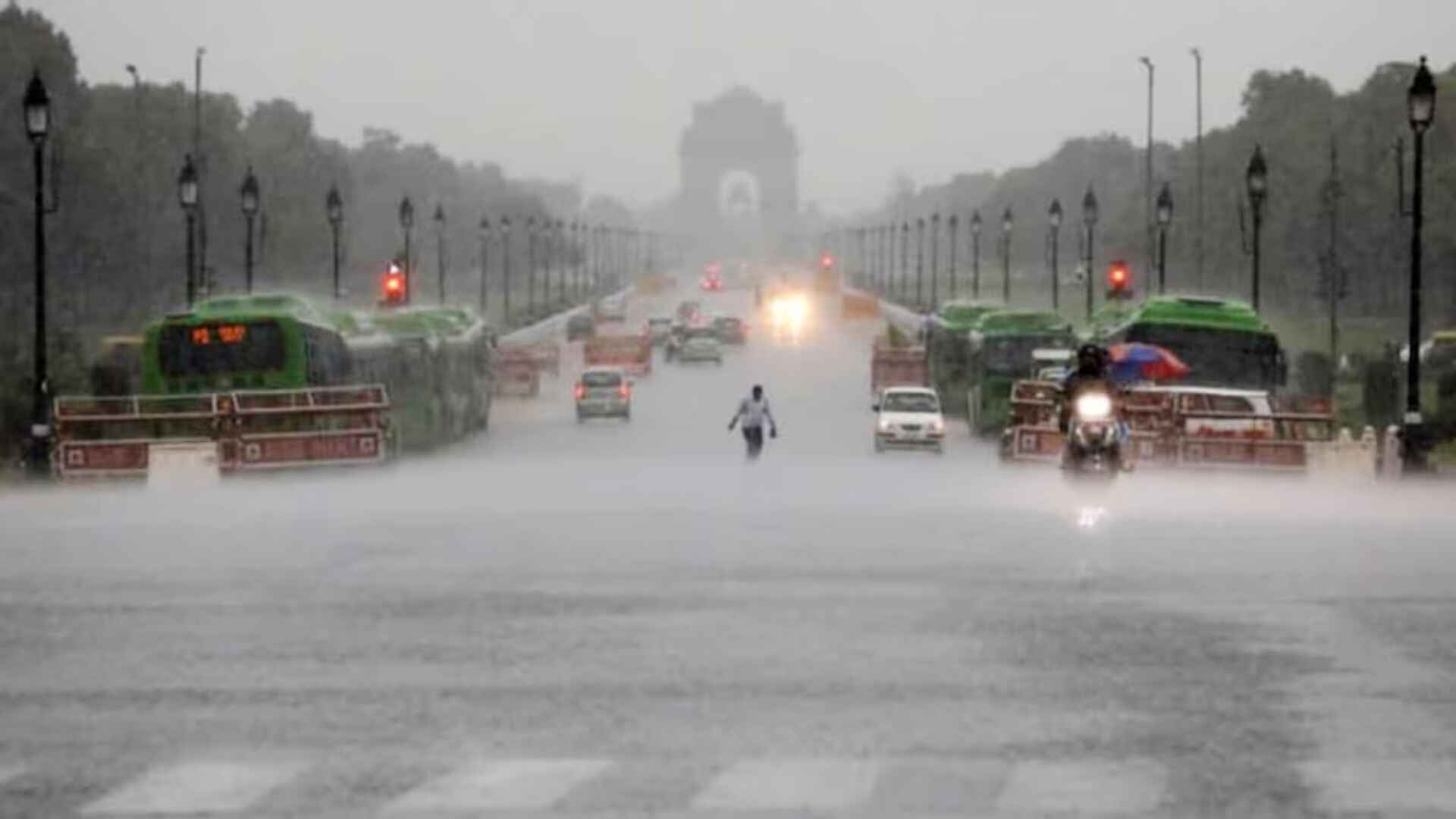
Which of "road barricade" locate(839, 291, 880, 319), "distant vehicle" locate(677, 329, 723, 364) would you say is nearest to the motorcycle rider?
"distant vehicle" locate(677, 329, 723, 364)

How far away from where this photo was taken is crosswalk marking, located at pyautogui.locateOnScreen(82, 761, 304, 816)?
484 inches

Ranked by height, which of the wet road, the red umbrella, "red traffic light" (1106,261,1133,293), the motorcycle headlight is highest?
"red traffic light" (1106,261,1133,293)

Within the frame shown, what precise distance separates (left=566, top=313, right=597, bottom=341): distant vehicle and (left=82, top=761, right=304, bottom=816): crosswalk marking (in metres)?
127

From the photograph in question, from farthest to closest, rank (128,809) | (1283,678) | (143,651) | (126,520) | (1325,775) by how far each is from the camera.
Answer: (126,520), (143,651), (1283,678), (1325,775), (128,809)

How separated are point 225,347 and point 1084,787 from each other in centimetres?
3852

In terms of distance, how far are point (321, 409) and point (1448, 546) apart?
2242cm

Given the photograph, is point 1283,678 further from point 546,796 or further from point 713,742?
point 546,796

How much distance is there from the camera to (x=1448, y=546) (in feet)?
85.9

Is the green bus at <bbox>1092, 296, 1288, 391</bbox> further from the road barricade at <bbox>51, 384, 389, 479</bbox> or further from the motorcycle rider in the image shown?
the road barricade at <bbox>51, 384, 389, 479</bbox>

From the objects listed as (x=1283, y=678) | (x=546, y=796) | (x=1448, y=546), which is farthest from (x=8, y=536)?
(x=546, y=796)

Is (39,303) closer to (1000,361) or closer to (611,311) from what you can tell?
(1000,361)

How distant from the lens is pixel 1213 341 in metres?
53.8

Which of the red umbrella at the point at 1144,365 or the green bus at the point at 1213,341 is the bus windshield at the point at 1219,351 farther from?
the red umbrella at the point at 1144,365

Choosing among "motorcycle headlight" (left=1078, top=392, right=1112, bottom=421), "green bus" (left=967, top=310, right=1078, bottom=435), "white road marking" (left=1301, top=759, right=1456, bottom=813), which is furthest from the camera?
Result: "green bus" (left=967, top=310, right=1078, bottom=435)
